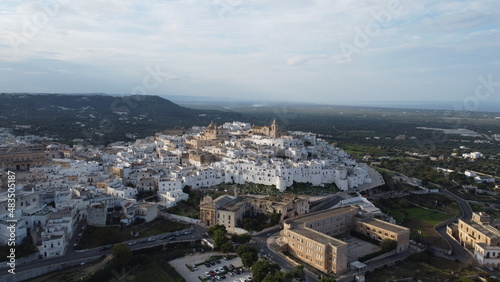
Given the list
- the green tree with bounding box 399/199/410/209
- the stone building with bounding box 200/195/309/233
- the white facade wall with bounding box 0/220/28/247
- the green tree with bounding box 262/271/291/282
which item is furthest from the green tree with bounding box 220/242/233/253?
the green tree with bounding box 399/199/410/209

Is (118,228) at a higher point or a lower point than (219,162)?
lower

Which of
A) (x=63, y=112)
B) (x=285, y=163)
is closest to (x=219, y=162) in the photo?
(x=285, y=163)

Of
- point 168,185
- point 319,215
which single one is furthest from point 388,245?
point 168,185

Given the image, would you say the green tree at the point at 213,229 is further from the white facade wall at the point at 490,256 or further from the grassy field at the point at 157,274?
the white facade wall at the point at 490,256

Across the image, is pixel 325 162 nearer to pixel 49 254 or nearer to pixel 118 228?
pixel 118 228

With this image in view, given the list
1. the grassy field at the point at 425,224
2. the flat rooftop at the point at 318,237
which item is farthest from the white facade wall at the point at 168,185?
the grassy field at the point at 425,224

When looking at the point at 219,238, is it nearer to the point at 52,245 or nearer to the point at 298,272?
the point at 298,272
